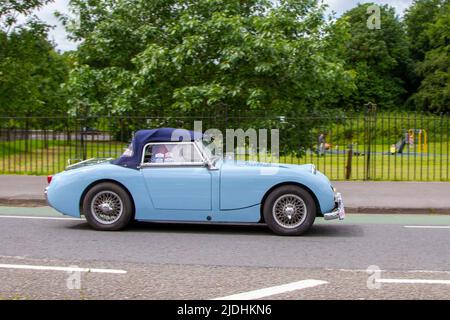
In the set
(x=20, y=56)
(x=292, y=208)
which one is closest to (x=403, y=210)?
(x=292, y=208)

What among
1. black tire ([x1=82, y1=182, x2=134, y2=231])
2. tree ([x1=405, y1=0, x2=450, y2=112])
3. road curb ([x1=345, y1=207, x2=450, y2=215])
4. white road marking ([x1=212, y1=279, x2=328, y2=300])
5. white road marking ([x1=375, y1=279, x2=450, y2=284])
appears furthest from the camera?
tree ([x1=405, y1=0, x2=450, y2=112])

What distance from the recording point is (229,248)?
291 inches

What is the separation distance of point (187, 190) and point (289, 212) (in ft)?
4.75

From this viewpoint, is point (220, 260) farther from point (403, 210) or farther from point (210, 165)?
point (403, 210)

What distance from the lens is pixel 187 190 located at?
27.2 feet

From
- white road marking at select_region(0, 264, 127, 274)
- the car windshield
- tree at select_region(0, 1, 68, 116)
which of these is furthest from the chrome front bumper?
tree at select_region(0, 1, 68, 116)

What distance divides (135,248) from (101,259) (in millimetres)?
742

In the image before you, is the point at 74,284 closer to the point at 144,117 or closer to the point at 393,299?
the point at 393,299

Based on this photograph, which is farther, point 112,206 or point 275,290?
point 112,206

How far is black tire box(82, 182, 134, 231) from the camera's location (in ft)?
27.7

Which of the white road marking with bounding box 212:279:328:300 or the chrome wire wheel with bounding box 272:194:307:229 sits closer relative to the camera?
the white road marking with bounding box 212:279:328:300

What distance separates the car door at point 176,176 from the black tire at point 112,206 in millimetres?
382

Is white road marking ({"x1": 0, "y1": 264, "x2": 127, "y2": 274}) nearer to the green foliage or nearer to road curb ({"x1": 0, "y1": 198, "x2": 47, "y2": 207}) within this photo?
road curb ({"x1": 0, "y1": 198, "x2": 47, "y2": 207})

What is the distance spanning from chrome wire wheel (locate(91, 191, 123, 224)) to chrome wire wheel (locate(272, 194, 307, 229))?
7.41 ft
